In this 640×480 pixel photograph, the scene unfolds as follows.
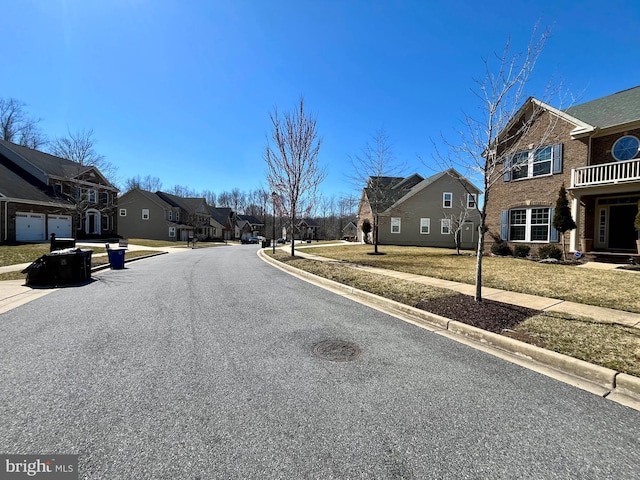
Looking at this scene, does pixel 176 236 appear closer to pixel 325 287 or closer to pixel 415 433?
pixel 325 287

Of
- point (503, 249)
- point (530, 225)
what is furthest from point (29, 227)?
point (530, 225)

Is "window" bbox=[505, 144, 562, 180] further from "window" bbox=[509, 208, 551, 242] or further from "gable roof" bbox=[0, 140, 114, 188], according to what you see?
"gable roof" bbox=[0, 140, 114, 188]

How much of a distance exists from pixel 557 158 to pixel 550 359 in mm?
15937

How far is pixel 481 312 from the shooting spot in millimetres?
5930

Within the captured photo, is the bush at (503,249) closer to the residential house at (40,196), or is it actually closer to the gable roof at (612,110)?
the gable roof at (612,110)

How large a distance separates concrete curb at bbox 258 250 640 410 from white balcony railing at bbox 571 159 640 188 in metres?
13.4

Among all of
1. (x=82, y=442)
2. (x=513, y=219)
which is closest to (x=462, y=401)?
(x=82, y=442)

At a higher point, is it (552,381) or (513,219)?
(513,219)

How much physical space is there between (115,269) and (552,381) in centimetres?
1565

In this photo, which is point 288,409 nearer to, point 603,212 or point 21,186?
point 603,212

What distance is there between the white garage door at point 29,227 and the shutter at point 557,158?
1494 inches

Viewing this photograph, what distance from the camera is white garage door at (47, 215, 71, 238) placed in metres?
28.6

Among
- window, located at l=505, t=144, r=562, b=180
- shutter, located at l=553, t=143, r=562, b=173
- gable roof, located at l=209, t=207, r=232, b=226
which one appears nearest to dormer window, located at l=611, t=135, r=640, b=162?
shutter, located at l=553, t=143, r=562, b=173

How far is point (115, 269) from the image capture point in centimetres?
1375
